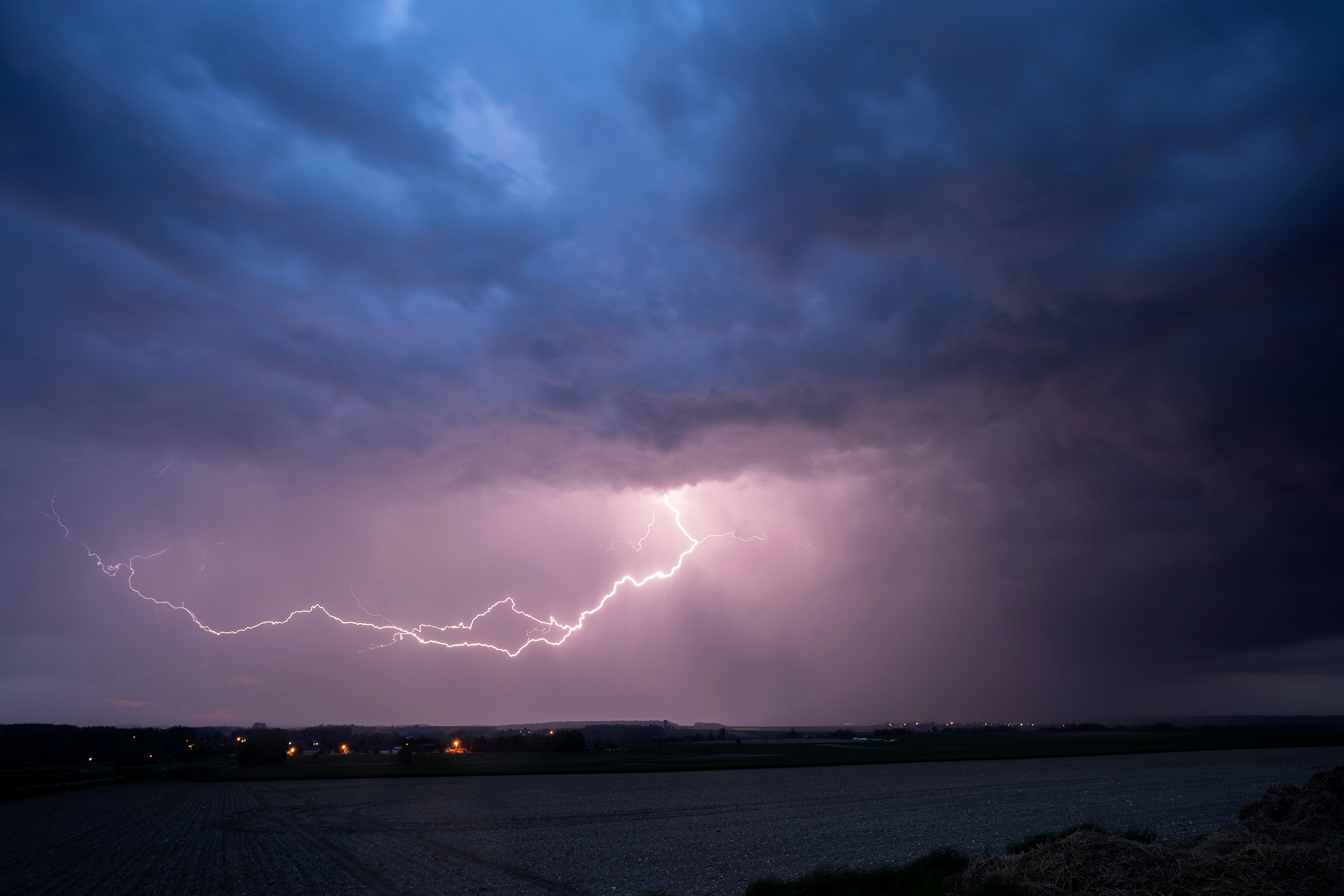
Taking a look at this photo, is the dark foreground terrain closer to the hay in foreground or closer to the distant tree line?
the hay in foreground

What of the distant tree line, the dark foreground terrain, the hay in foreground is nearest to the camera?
the hay in foreground

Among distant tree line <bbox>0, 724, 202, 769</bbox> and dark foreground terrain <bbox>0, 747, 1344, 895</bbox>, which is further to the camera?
distant tree line <bbox>0, 724, 202, 769</bbox>

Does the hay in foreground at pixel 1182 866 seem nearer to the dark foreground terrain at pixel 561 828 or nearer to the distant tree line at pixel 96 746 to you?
the dark foreground terrain at pixel 561 828

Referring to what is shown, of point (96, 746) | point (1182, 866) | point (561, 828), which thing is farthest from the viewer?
point (96, 746)

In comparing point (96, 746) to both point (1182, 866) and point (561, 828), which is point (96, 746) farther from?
point (1182, 866)

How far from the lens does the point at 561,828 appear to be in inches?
Answer: 1216

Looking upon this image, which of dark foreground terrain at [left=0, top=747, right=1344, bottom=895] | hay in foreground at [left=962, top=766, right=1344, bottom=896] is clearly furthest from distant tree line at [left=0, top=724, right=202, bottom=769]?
hay in foreground at [left=962, top=766, right=1344, bottom=896]

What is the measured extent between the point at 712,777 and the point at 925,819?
38873 millimetres

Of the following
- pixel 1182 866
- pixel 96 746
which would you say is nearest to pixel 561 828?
pixel 1182 866

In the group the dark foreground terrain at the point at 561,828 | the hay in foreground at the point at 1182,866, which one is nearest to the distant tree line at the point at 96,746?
the dark foreground terrain at the point at 561,828

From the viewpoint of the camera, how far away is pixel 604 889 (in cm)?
1814

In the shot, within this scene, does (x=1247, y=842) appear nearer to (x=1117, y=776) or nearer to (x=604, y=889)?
(x=604, y=889)

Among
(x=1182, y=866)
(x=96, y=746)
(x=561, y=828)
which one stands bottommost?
(x=96, y=746)

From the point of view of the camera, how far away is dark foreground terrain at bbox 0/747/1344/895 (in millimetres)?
20234
